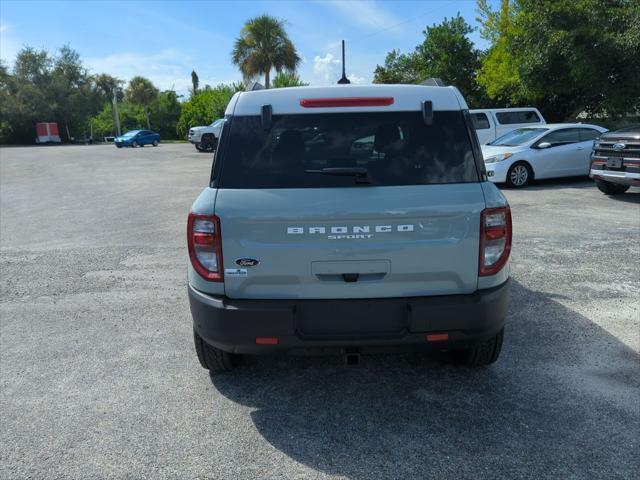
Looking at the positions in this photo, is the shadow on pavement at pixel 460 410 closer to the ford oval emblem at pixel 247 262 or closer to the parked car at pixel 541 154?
the ford oval emblem at pixel 247 262

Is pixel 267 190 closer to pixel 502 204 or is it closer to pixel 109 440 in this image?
pixel 502 204

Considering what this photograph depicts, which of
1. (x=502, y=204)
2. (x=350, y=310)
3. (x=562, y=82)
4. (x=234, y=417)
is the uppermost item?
(x=562, y=82)

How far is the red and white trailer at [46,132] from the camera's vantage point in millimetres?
56719

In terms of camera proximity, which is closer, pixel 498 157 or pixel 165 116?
pixel 498 157

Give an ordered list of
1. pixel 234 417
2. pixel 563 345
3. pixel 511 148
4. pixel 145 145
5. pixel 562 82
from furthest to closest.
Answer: pixel 145 145, pixel 562 82, pixel 511 148, pixel 563 345, pixel 234 417

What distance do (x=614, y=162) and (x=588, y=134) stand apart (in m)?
3.54

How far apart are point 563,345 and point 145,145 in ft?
144

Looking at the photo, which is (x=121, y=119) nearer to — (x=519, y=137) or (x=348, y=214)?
(x=519, y=137)

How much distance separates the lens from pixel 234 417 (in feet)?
10.6

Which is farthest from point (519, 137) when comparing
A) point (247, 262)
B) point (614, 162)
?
point (247, 262)

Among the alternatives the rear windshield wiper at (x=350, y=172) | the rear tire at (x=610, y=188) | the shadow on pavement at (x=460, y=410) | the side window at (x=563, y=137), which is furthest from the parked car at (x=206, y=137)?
the rear windshield wiper at (x=350, y=172)

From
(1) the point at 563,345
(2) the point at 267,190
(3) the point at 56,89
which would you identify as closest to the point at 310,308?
(2) the point at 267,190

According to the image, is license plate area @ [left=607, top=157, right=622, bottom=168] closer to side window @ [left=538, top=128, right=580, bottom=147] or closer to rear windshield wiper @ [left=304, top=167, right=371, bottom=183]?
side window @ [left=538, top=128, right=580, bottom=147]

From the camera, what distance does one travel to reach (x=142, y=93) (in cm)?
6675
